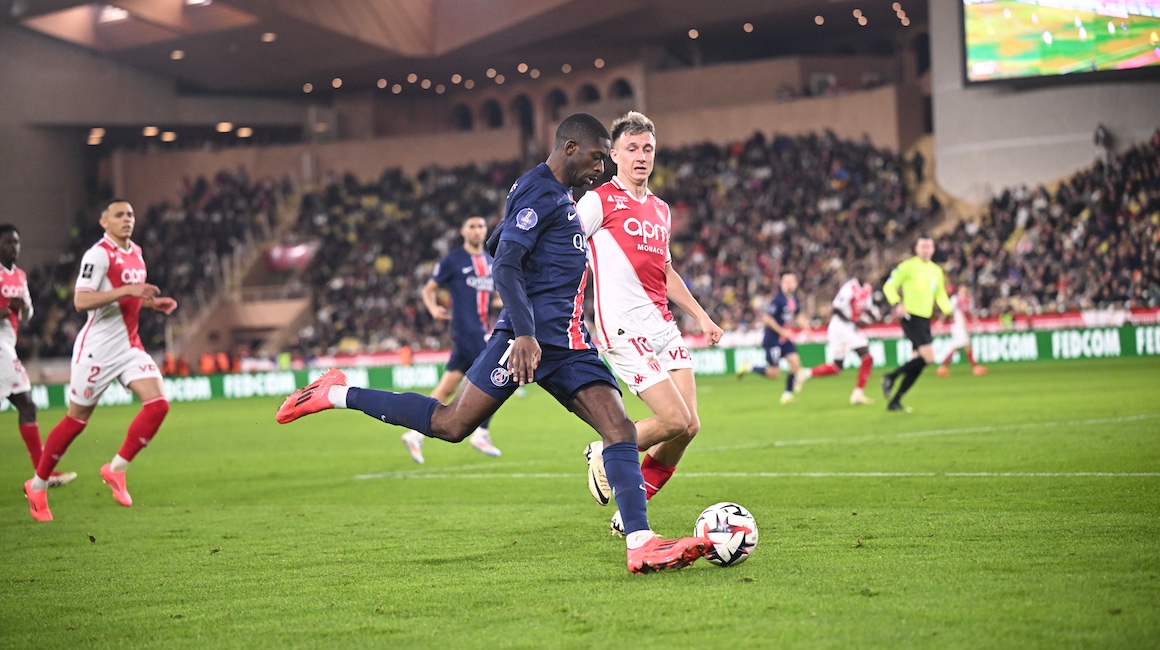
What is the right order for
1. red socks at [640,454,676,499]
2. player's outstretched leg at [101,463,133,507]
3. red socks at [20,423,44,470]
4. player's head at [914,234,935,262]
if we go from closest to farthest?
red socks at [640,454,676,499]
player's outstretched leg at [101,463,133,507]
red socks at [20,423,44,470]
player's head at [914,234,935,262]

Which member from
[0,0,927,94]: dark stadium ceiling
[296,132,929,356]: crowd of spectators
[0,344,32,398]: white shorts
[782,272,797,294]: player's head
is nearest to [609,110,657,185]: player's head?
[0,344,32,398]: white shorts

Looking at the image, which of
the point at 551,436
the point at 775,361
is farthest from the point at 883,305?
the point at 551,436

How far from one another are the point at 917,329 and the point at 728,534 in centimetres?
1165

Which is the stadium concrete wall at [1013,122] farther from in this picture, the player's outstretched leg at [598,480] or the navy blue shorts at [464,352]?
the player's outstretched leg at [598,480]

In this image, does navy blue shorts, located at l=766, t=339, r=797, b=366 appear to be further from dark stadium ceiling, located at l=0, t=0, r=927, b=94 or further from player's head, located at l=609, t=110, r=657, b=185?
dark stadium ceiling, located at l=0, t=0, r=927, b=94

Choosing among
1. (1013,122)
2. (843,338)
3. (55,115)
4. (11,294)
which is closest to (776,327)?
(843,338)

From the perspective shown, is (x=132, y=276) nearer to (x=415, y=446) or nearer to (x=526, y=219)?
(x=415, y=446)

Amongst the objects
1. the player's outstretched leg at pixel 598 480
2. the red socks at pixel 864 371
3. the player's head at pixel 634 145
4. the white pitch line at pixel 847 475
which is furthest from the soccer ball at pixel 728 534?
the red socks at pixel 864 371

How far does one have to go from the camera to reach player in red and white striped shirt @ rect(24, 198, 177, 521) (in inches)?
412

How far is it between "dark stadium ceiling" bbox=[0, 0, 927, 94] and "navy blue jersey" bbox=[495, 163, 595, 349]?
36.8 metres

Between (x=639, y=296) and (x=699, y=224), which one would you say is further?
(x=699, y=224)

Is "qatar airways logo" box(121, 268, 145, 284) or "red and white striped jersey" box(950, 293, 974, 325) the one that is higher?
"qatar airways logo" box(121, 268, 145, 284)

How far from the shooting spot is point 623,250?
7.98 metres

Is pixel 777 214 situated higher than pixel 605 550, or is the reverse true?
pixel 777 214
